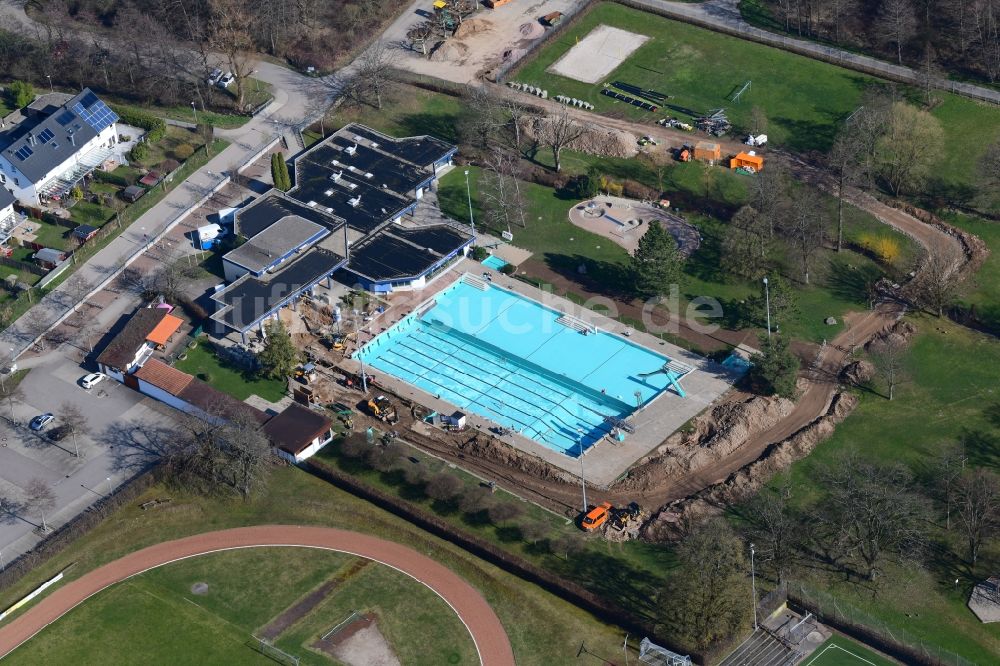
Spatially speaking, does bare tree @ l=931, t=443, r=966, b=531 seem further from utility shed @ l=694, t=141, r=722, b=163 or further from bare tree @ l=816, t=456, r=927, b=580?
utility shed @ l=694, t=141, r=722, b=163

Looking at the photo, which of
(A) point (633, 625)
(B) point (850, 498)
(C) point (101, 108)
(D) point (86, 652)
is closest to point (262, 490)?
(D) point (86, 652)

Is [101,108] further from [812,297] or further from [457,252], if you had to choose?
[812,297]

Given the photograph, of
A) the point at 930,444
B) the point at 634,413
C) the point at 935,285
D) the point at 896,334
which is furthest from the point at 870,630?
the point at 935,285

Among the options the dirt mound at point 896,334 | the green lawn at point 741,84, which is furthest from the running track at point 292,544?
the green lawn at point 741,84

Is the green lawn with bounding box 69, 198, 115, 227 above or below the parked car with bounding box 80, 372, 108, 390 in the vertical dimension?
above

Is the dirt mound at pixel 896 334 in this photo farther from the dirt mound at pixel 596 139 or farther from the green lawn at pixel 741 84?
the dirt mound at pixel 596 139

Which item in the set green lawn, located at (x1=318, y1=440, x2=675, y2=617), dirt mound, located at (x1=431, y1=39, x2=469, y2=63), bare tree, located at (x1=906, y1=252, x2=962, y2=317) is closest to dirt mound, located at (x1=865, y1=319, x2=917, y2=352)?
bare tree, located at (x1=906, y1=252, x2=962, y2=317)
